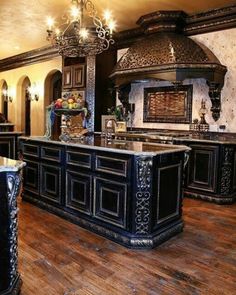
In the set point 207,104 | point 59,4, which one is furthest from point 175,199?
point 59,4

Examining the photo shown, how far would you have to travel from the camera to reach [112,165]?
2.99 m

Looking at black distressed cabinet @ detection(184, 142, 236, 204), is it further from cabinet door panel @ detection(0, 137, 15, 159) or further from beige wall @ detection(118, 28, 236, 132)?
cabinet door panel @ detection(0, 137, 15, 159)

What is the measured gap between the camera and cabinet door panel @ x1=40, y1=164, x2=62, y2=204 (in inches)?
145

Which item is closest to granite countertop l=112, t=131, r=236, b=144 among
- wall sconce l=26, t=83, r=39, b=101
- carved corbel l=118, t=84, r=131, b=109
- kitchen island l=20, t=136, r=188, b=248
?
carved corbel l=118, t=84, r=131, b=109

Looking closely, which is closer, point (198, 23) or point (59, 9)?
point (59, 9)

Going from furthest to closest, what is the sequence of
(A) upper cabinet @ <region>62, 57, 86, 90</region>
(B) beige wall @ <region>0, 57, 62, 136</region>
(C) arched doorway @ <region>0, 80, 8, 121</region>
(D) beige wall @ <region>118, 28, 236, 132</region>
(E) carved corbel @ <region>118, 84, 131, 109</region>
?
(C) arched doorway @ <region>0, 80, 8, 121</region> < (B) beige wall @ <region>0, 57, 62, 136</region> < (A) upper cabinet @ <region>62, 57, 86, 90</region> < (E) carved corbel @ <region>118, 84, 131, 109</region> < (D) beige wall @ <region>118, 28, 236, 132</region>

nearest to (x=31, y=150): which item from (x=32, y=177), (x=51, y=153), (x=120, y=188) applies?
(x=32, y=177)

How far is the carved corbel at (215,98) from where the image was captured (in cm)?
498

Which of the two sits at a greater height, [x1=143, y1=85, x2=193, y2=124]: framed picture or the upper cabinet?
the upper cabinet

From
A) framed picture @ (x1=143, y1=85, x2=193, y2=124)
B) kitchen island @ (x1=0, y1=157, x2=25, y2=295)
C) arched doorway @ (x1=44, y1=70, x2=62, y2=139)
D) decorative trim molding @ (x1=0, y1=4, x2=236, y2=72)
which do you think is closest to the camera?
kitchen island @ (x1=0, y1=157, x2=25, y2=295)

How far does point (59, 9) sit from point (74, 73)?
73.7 inches

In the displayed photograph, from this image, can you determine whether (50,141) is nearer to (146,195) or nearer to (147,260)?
(146,195)

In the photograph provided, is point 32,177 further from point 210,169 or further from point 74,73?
point 74,73

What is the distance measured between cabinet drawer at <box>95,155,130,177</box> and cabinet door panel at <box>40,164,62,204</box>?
0.73m
